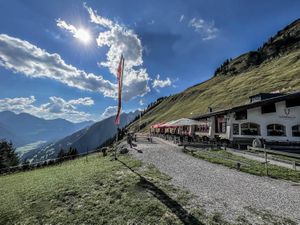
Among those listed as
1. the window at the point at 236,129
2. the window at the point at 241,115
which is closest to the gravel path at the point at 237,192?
the window at the point at 241,115

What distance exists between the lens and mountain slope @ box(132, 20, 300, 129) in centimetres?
7125

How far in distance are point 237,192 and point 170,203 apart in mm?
3394

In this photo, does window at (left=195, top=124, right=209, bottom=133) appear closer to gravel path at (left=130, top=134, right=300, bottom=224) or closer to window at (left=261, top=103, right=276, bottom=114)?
window at (left=261, top=103, right=276, bottom=114)

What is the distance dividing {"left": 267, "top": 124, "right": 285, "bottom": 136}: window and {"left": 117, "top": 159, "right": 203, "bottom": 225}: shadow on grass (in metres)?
20.1

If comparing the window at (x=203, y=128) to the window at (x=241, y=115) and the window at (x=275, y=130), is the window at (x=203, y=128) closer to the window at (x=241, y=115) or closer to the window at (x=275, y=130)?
the window at (x=241, y=115)

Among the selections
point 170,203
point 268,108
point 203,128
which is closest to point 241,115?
point 268,108

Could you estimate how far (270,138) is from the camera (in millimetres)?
25719

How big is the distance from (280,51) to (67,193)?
487 feet

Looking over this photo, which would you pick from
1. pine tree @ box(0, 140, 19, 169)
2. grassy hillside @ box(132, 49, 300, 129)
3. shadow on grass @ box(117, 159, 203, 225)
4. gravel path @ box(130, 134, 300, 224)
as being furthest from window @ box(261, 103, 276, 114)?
pine tree @ box(0, 140, 19, 169)

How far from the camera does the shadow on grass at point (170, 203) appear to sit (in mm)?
7223

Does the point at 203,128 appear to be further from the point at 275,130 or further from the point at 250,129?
the point at 275,130

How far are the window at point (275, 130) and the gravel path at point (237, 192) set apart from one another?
46.6ft

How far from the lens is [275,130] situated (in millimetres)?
25469

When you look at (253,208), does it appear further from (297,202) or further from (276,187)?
(276,187)
